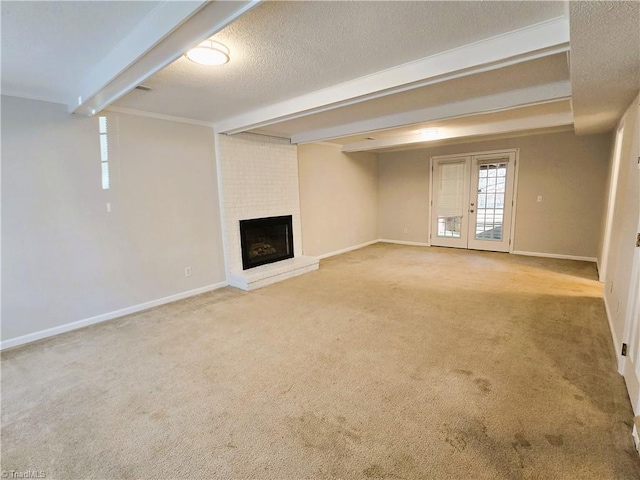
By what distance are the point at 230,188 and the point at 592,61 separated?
413 cm

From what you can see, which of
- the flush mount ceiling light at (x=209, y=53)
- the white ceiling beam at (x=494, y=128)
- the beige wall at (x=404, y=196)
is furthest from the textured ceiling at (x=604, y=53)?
the beige wall at (x=404, y=196)

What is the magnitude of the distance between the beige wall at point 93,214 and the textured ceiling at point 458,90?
162 cm

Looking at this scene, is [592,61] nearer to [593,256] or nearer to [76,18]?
[76,18]

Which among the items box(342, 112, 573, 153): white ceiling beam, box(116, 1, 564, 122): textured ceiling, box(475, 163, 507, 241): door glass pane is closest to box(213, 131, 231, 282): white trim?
box(116, 1, 564, 122): textured ceiling

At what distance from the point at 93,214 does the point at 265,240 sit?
8.15 ft

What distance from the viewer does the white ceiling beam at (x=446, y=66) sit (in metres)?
2.02

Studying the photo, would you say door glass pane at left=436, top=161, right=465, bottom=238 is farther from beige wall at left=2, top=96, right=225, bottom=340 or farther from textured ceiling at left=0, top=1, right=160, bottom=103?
textured ceiling at left=0, top=1, right=160, bottom=103

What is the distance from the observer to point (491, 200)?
6.42 metres

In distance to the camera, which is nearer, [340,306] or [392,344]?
[392,344]

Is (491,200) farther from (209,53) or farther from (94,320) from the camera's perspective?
(94,320)

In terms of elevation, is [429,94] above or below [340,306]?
above

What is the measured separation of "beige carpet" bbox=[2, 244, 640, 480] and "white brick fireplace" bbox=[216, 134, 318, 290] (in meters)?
1.05

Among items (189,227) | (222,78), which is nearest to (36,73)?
(222,78)

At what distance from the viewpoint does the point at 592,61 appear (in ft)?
6.07
